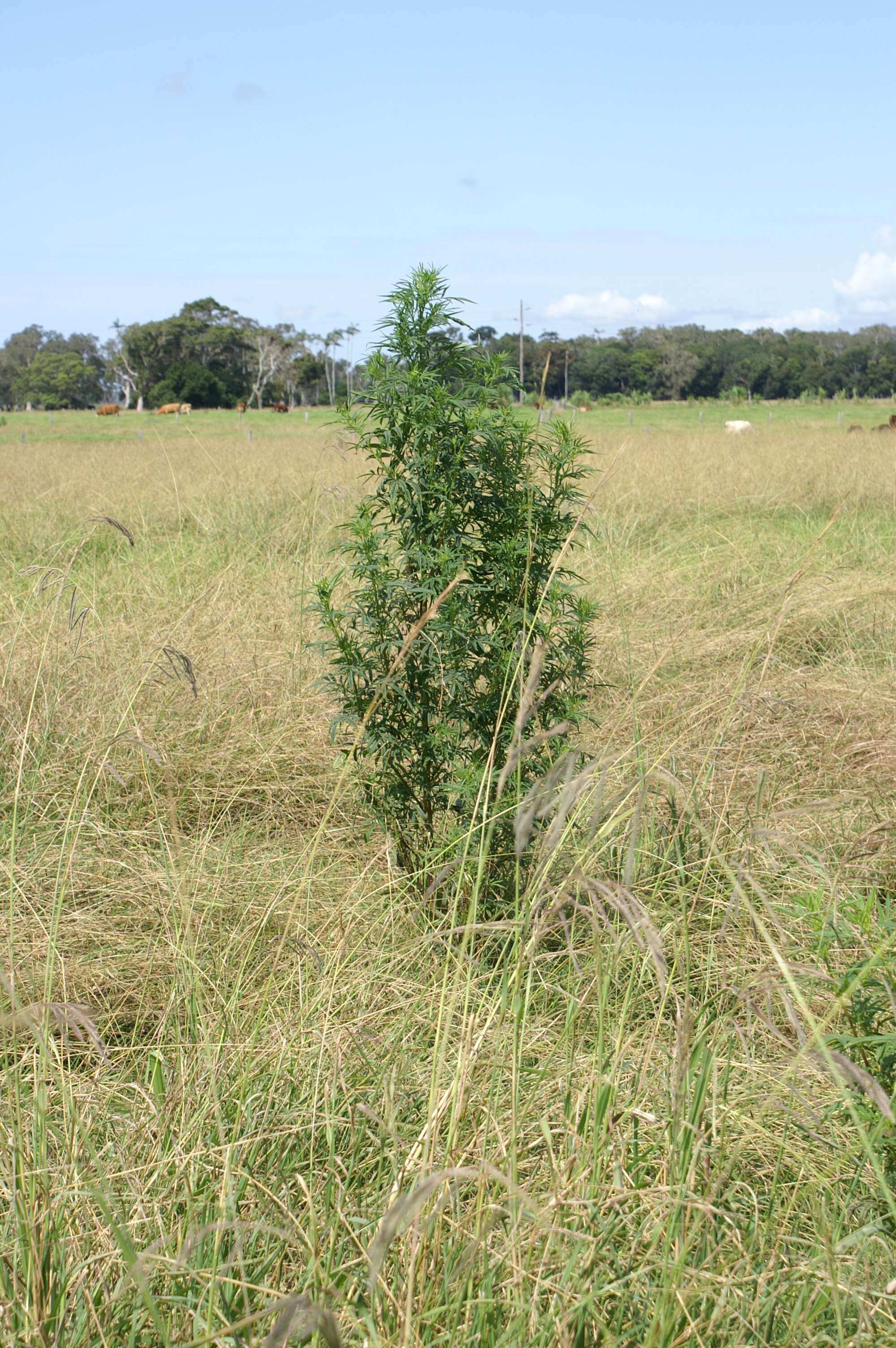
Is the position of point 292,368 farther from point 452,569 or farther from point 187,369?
point 452,569

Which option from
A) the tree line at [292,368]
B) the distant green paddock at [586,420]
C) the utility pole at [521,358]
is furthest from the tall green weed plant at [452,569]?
the tree line at [292,368]

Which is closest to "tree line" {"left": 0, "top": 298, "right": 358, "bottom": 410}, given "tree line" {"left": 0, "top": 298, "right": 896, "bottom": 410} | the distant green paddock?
"tree line" {"left": 0, "top": 298, "right": 896, "bottom": 410}

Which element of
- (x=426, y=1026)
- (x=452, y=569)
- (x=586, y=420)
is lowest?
(x=426, y=1026)

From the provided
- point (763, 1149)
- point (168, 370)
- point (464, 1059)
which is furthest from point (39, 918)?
point (168, 370)

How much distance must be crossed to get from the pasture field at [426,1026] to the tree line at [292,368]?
3940 centimetres

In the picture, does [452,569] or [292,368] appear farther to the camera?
[292,368]

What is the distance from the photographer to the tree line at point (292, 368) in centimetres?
5288

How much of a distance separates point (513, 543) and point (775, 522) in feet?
20.8

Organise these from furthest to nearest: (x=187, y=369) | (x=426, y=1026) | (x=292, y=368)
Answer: (x=292, y=368), (x=187, y=369), (x=426, y=1026)

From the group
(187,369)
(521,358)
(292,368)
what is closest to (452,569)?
(521,358)

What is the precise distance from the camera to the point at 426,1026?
6.49 ft

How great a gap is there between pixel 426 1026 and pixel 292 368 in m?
67.9

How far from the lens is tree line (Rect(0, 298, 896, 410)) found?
173 feet

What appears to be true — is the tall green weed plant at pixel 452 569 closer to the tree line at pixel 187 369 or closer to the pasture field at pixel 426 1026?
the pasture field at pixel 426 1026
